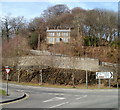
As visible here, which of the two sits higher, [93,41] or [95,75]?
[93,41]

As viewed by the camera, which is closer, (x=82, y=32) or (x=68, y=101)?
(x=68, y=101)

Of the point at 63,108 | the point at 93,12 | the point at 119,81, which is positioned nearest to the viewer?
the point at 63,108

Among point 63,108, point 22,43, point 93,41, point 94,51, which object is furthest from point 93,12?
point 63,108

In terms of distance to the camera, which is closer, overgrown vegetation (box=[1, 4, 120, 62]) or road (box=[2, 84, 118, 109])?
road (box=[2, 84, 118, 109])

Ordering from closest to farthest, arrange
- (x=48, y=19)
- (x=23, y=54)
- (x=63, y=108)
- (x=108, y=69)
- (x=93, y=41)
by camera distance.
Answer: (x=63, y=108) → (x=108, y=69) → (x=23, y=54) → (x=93, y=41) → (x=48, y=19)

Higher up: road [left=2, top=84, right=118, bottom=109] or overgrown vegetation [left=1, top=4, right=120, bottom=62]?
overgrown vegetation [left=1, top=4, right=120, bottom=62]

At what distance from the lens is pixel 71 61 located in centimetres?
3597

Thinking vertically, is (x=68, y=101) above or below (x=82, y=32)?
below

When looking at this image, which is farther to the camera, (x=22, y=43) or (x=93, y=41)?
(x=93, y=41)

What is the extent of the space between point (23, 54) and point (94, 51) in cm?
1464

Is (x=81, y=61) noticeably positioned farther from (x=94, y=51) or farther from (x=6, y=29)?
(x=6, y=29)

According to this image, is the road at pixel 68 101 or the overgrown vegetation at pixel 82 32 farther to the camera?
the overgrown vegetation at pixel 82 32

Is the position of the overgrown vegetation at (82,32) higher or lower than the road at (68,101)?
higher

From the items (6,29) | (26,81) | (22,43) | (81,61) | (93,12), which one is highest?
(93,12)
